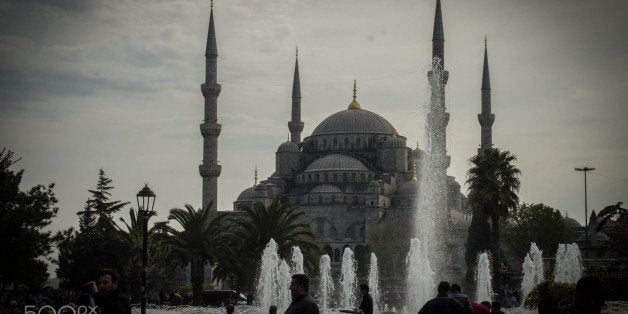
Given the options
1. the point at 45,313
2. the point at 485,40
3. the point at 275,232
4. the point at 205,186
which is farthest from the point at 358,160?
the point at 45,313

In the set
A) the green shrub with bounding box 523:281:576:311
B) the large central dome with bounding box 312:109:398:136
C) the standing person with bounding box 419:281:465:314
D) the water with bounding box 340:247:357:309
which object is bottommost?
the water with bounding box 340:247:357:309

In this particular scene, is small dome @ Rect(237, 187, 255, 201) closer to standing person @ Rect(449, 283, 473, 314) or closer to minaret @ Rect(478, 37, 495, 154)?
minaret @ Rect(478, 37, 495, 154)

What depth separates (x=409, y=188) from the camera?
8450 cm

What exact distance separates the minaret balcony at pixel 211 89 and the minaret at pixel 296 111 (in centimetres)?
2193

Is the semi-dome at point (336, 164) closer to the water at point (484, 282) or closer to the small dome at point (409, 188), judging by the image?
the small dome at point (409, 188)

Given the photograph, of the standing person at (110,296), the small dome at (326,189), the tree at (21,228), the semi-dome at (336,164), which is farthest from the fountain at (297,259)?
the semi-dome at (336,164)

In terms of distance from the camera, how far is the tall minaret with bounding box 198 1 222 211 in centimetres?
6662

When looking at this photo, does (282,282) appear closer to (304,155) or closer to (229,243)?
(229,243)

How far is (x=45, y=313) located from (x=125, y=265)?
27.9 m

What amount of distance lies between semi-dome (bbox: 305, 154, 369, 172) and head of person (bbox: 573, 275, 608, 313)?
270 ft

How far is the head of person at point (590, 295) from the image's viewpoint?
6277 mm

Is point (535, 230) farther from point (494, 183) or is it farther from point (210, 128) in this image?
point (494, 183)

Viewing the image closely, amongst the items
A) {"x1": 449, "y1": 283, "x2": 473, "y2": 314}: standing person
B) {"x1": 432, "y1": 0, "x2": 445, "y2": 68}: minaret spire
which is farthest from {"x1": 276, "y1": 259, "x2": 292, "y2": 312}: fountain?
{"x1": 432, "y1": 0, "x2": 445, "y2": 68}: minaret spire

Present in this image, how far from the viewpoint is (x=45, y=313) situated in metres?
15.5
